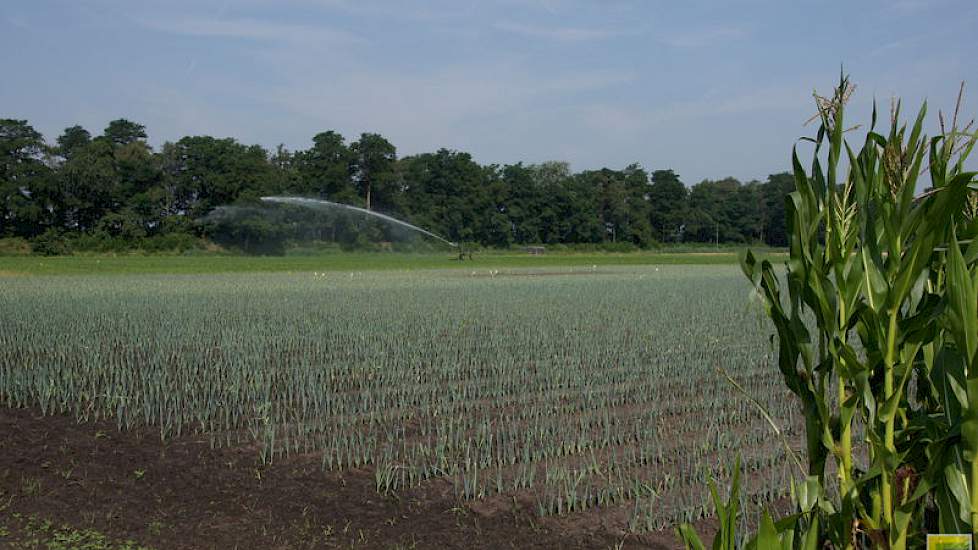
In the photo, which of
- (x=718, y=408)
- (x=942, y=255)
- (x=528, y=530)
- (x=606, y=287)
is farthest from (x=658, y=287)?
(x=942, y=255)

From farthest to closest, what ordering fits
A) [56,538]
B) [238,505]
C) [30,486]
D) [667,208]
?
[667,208], [30,486], [238,505], [56,538]

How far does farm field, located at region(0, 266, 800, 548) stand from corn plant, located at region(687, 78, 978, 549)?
549mm

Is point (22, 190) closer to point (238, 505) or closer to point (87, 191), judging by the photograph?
point (87, 191)

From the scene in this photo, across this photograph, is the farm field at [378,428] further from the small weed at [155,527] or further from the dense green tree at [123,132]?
the dense green tree at [123,132]

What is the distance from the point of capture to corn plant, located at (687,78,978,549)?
8.63ft

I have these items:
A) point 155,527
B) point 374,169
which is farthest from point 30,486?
point 374,169

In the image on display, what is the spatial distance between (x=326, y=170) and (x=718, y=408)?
78110 millimetres

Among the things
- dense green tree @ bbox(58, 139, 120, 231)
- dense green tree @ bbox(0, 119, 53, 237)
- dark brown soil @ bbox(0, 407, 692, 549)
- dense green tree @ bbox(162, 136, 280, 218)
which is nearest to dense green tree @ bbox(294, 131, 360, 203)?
dense green tree @ bbox(162, 136, 280, 218)

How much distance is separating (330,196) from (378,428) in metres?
76.3

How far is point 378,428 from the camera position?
806cm

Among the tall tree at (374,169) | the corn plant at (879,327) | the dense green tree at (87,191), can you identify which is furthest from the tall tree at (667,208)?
the corn plant at (879,327)

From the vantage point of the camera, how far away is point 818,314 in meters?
2.89

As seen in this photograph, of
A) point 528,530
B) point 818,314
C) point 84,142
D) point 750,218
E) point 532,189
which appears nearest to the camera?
point 818,314

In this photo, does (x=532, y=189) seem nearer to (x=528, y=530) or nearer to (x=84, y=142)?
(x=84, y=142)
